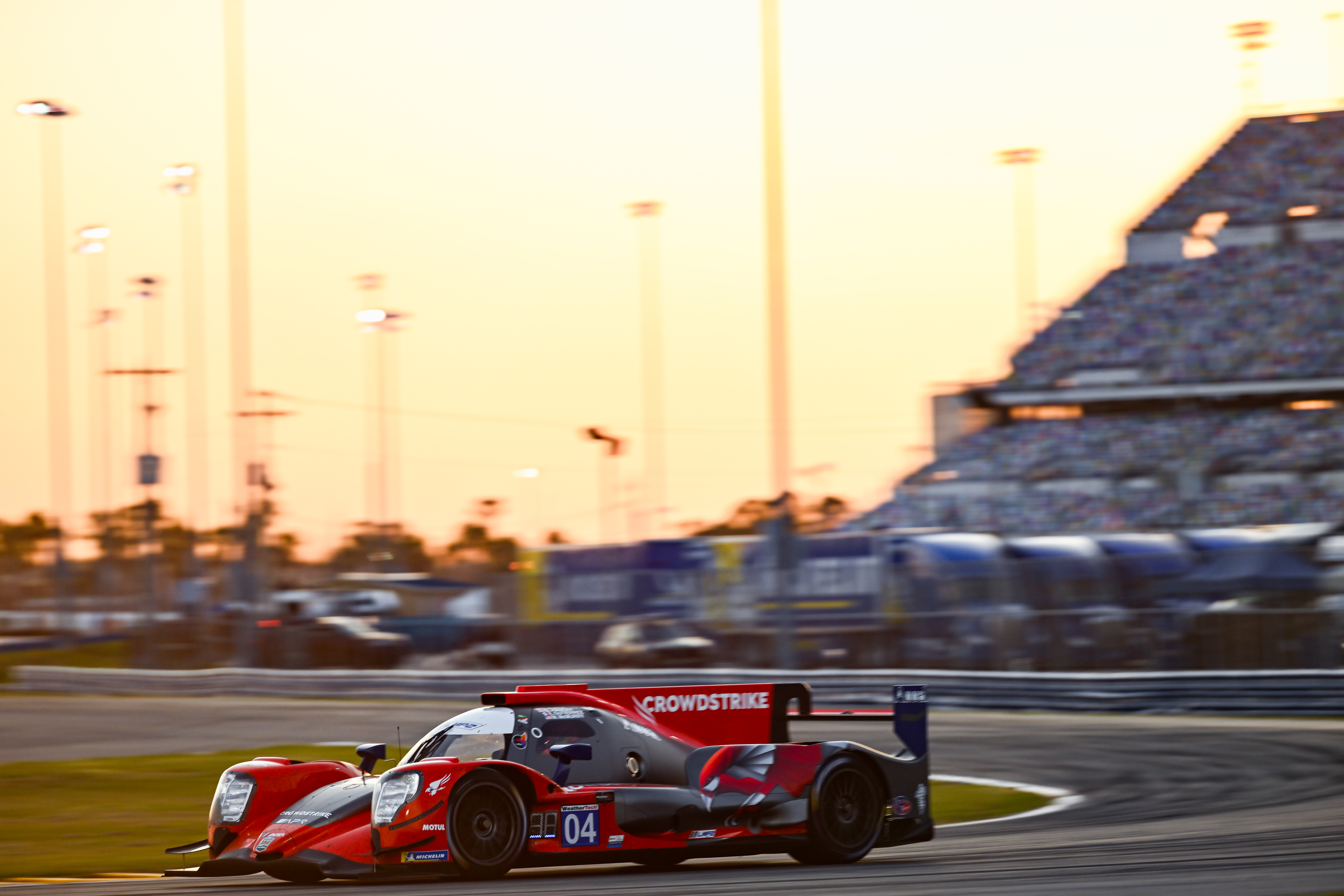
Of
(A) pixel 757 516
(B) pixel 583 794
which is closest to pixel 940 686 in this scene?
(B) pixel 583 794

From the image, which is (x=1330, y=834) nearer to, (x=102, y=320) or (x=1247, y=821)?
(x=1247, y=821)

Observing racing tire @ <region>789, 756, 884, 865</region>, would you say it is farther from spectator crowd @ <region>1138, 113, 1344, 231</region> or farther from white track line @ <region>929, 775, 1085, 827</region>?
spectator crowd @ <region>1138, 113, 1344, 231</region>

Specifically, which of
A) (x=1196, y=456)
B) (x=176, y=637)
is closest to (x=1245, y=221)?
(x=1196, y=456)

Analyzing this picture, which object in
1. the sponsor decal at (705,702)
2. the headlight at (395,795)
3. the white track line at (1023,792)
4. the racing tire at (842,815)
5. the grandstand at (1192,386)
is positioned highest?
the grandstand at (1192,386)

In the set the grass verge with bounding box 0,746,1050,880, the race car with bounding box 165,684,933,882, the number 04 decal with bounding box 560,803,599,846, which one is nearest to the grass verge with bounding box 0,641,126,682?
the grass verge with bounding box 0,746,1050,880

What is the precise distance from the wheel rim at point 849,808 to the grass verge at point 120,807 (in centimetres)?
266

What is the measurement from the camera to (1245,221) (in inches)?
1748

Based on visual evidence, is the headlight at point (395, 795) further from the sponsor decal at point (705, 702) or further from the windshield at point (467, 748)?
the sponsor decal at point (705, 702)

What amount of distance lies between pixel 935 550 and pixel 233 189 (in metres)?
15.5

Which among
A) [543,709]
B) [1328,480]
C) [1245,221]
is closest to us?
[543,709]

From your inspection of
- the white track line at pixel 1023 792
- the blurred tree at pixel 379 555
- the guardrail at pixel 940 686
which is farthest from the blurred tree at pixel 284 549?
the white track line at pixel 1023 792

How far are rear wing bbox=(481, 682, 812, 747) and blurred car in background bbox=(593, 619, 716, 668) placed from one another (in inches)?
664

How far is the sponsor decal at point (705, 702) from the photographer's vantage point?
348 inches

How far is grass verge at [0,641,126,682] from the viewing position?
121 feet
